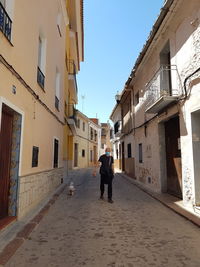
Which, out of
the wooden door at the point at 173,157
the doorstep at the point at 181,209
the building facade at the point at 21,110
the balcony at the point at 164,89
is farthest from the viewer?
the wooden door at the point at 173,157

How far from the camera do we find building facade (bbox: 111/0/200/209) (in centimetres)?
534

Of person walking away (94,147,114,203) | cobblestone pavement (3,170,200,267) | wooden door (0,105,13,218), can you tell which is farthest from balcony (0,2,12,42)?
person walking away (94,147,114,203)

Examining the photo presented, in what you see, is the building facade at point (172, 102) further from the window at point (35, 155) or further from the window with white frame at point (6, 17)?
Result: the window with white frame at point (6, 17)

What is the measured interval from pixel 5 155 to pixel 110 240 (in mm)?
2607

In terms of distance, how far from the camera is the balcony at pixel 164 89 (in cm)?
619

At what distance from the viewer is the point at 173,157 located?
23.2 feet

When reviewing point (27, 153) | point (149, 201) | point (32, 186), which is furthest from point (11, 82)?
point (149, 201)

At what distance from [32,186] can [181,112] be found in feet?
15.7

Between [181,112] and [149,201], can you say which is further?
[149,201]

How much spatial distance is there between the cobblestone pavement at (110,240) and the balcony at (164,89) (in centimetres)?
336

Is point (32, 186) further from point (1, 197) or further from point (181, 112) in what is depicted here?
point (181, 112)

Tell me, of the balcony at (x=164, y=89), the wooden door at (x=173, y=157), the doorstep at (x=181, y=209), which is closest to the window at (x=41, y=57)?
the balcony at (x=164, y=89)

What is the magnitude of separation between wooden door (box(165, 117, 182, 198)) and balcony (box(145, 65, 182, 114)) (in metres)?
0.79

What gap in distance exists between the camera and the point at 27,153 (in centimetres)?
481
